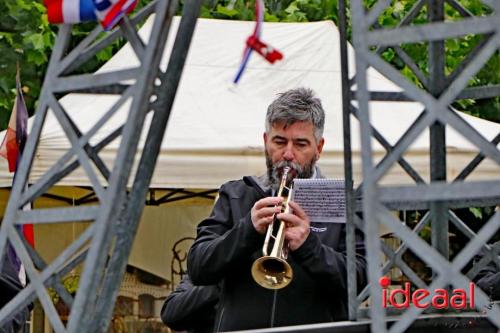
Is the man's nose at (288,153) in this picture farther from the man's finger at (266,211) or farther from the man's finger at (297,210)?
the man's finger at (266,211)

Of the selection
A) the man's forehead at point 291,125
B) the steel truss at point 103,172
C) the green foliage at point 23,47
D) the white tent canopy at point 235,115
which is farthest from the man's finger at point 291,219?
the green foliage at point 23,47

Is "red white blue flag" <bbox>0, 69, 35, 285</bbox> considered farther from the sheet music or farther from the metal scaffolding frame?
the metal scaffolding frame

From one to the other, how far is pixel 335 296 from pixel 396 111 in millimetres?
4729

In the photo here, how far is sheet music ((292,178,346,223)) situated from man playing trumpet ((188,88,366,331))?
0.05m

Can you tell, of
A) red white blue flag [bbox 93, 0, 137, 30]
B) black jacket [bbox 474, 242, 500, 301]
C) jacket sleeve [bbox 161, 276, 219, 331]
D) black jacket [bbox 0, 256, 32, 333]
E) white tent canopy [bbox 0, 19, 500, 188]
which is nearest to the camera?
red white blue flag [bbox 93, 0, 137, 30]

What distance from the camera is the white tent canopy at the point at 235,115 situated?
28.3 ft

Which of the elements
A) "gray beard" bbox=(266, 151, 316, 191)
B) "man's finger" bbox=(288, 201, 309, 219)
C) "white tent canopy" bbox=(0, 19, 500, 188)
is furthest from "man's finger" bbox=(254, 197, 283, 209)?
"white tent canopy" bbox=(0, 19, 500, 188)

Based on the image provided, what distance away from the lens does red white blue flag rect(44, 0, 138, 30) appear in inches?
161

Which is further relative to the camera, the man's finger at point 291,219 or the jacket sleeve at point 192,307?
the jacket sleeve at point 192,307

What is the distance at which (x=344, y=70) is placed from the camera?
4926mm

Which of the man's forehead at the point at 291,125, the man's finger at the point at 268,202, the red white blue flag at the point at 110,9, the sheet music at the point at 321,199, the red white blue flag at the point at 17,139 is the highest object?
the red white blue flag at the point at 17,139

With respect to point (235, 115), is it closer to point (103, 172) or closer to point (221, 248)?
point (221, 248)

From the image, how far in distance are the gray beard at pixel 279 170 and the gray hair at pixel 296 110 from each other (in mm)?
116

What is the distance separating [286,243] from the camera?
189 inches
